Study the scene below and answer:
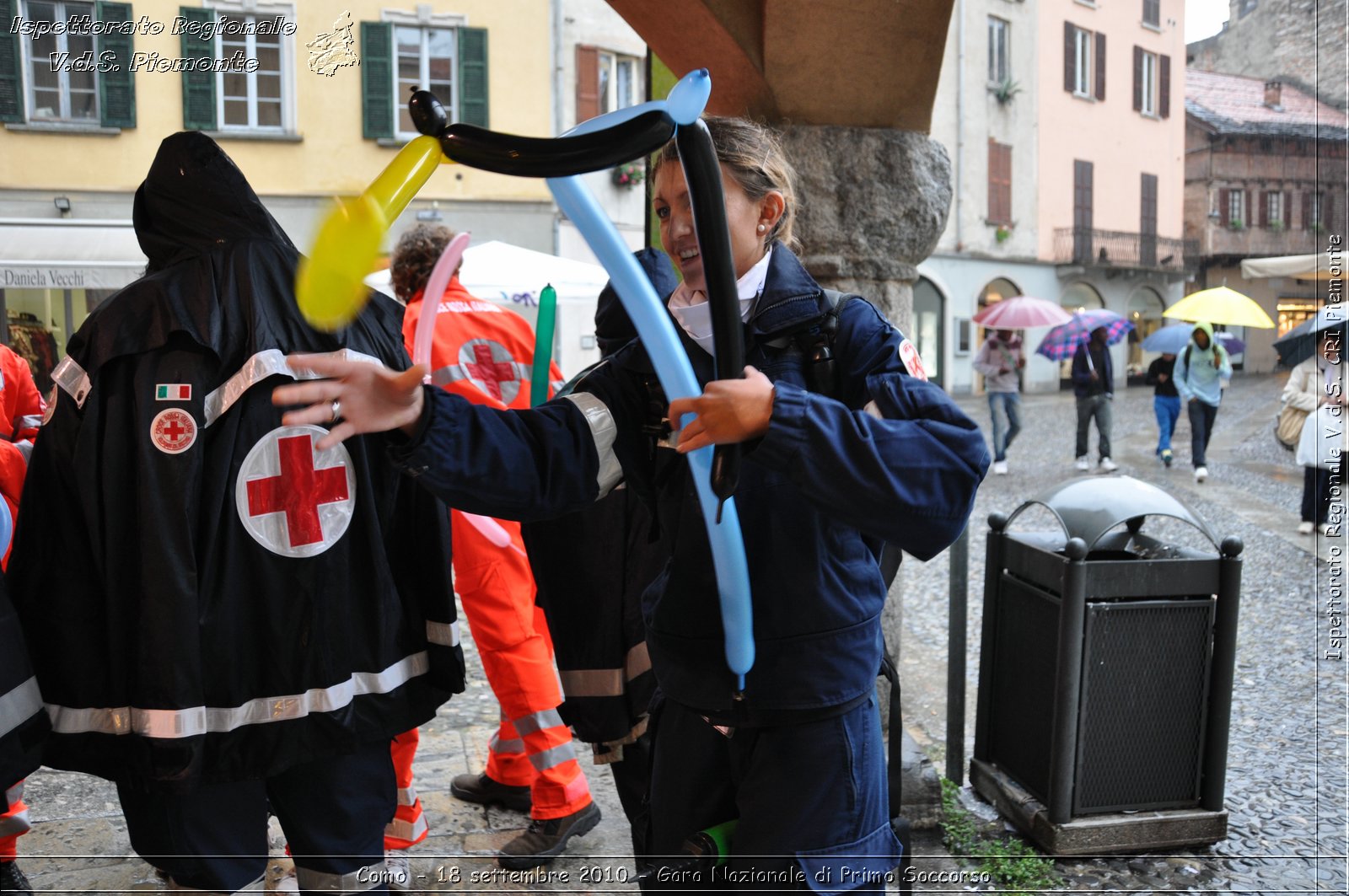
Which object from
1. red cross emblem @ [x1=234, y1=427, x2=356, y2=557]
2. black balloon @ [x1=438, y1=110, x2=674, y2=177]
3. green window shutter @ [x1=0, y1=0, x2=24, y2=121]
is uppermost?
green window shutter @ [x1=0, y1=0, x2=24, y2=121]

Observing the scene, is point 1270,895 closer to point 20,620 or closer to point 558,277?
point 20,620

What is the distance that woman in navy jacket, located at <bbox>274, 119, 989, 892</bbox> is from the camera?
1.58 metres

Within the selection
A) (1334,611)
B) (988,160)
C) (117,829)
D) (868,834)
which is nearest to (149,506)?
(868,834)

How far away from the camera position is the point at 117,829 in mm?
3643

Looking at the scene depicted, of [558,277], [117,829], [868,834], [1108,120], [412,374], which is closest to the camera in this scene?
[412,374]

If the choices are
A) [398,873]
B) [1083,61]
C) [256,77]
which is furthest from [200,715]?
[1083,61]

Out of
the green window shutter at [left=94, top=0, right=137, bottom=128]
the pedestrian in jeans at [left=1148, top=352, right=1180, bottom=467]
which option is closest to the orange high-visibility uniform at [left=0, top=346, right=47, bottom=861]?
the green window shutter at [left=94, top=0, right=137, bottom=128]

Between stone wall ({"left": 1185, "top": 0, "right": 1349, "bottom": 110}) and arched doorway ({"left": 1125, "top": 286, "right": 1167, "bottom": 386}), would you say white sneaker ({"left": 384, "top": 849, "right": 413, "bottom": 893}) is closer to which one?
stone wall ({"left": 1185, "top": 0, "right": 1349, "bottom": 110})

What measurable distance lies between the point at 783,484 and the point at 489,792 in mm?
Result: 2485

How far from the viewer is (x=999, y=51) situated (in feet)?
94.2

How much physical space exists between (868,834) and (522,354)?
2.29m

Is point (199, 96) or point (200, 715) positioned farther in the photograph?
point (199, 96)

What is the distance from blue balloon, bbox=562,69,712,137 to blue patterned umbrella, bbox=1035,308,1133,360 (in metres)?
12.5

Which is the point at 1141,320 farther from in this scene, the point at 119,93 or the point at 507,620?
the point at 507,620
